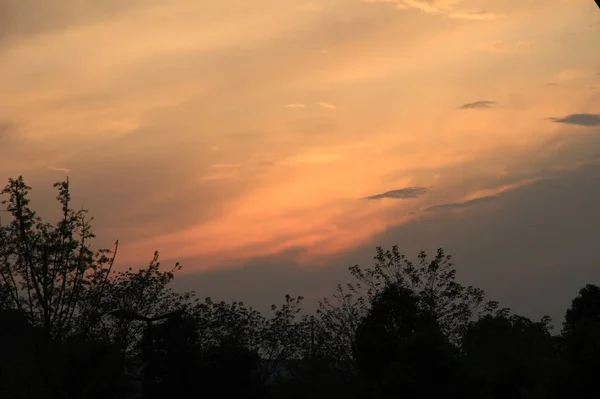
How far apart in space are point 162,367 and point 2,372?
22.9 ft

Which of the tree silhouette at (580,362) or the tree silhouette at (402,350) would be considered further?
the tree silhouette at (402,350)

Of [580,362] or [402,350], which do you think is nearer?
[580,362]

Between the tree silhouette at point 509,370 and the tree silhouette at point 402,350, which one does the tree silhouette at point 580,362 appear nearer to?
the tree silhouette at point 509,370

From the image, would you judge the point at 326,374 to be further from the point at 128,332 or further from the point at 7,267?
the point at 7,267

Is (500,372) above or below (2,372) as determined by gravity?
below

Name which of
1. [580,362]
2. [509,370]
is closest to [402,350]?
[509,370]

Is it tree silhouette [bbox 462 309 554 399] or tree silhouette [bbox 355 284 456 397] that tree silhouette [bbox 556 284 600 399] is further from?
tree silhouette [bbox 355 284 456 397]

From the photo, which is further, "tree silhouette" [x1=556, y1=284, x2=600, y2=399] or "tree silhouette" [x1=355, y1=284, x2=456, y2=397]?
"tree silhouette" [x1=355, y1=284, x2=456, y2=397]

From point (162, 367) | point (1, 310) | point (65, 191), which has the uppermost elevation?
point (65, 191)

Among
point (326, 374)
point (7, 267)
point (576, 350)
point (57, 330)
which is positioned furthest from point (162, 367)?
point (576, 350)

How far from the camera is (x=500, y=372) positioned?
1369 inches

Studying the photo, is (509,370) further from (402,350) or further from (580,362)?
(580,362)

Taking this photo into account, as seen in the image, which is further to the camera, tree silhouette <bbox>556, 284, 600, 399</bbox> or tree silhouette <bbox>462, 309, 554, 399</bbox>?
tree silhouette <bbox>462, 309, 554, 399</bbox>

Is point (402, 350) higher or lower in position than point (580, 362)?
higher
